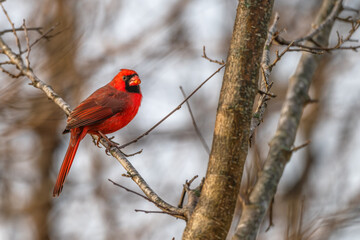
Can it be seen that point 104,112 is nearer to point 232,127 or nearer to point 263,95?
point 263,95

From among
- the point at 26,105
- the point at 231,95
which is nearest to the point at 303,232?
the point at 231,95

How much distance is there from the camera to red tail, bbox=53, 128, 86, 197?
396 centimetres

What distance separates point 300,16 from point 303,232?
6.57 m

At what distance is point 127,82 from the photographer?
5039 mm

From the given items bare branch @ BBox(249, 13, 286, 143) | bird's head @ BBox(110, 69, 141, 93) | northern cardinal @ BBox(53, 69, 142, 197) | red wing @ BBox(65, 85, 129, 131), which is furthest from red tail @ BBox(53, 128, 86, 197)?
bare branch @ BBox(249, 13, 286, 143)

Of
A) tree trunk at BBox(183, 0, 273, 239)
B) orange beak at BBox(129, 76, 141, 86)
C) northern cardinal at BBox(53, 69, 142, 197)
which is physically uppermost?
orange beak at BBox(129, 76, 141, 86)

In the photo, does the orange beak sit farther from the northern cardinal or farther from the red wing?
the red wing

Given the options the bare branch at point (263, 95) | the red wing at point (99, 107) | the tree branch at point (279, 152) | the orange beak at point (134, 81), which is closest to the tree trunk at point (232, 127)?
the tree branch at point (279, 152)

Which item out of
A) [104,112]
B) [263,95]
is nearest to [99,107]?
[104,112]

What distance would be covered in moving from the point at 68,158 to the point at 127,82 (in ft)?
3.83

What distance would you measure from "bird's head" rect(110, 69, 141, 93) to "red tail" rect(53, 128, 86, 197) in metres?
0.80

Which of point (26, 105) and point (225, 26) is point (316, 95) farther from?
point (26, 105)

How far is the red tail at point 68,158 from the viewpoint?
156 inches

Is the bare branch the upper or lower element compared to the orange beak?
lower
